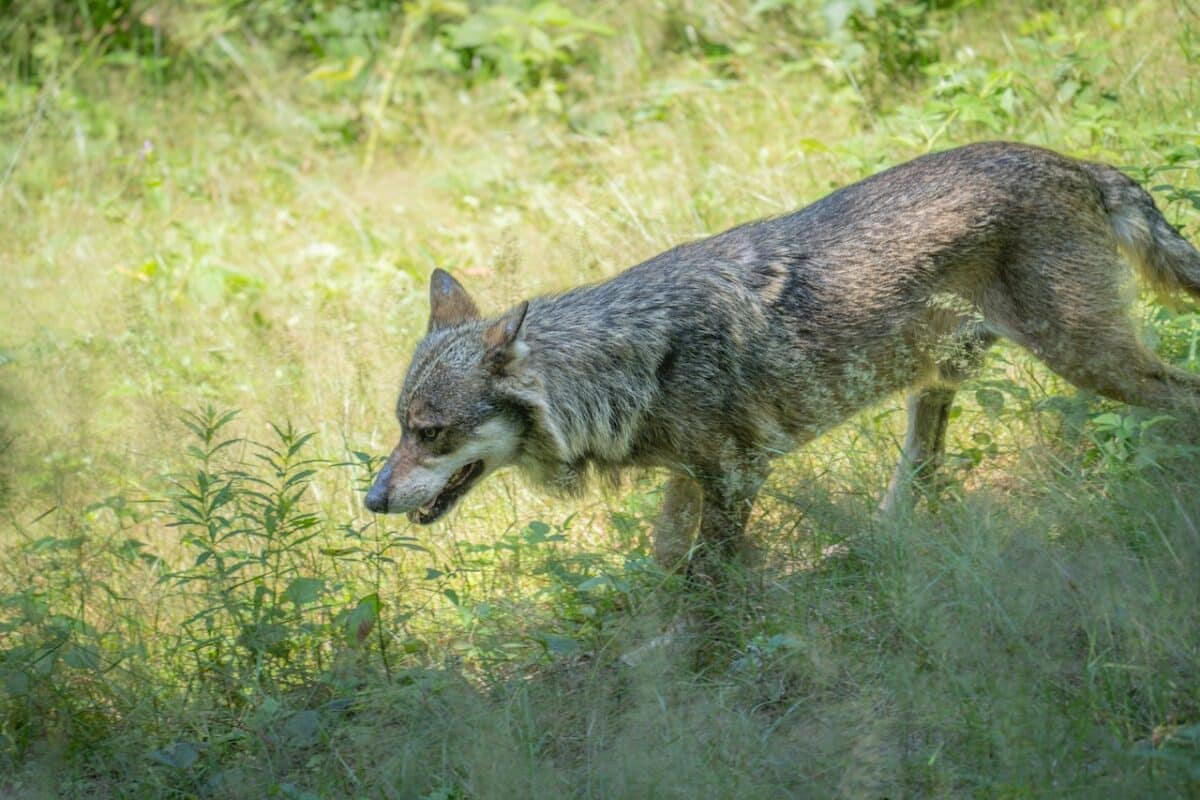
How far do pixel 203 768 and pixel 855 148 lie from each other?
16.7 feet

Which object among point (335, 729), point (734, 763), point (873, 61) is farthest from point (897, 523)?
point (873, 61)

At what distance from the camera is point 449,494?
515cm

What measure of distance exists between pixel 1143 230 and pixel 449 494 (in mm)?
3112

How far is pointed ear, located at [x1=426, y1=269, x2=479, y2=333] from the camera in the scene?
5492 mm

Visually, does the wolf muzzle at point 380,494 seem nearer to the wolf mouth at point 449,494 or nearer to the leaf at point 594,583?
the wolf mouth at point 449,494

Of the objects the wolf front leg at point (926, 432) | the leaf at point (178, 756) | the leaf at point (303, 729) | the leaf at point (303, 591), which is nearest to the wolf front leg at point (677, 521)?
the wolf front leg at point (926, 432)

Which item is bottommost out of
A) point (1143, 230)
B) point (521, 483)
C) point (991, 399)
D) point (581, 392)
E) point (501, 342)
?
point (521, 483)

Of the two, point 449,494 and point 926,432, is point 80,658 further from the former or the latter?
point 926,432

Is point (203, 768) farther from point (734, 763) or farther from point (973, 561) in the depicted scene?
point (973, 561)

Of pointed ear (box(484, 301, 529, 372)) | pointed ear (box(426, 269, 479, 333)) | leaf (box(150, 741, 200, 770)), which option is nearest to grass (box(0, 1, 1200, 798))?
leaf (box(150, 741, 200, 770))

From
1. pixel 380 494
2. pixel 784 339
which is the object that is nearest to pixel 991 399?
pixel 784 339

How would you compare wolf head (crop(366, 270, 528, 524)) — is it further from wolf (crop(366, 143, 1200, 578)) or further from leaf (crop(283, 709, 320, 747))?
leaf (crop(283, 709, 320, 747))

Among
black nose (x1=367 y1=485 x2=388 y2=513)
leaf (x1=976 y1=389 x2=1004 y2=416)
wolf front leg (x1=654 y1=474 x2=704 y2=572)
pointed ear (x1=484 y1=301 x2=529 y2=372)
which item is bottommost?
wolf front leg (x1=654 y1=474 x2=704 y2=572)

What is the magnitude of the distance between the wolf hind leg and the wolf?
0.02 m
